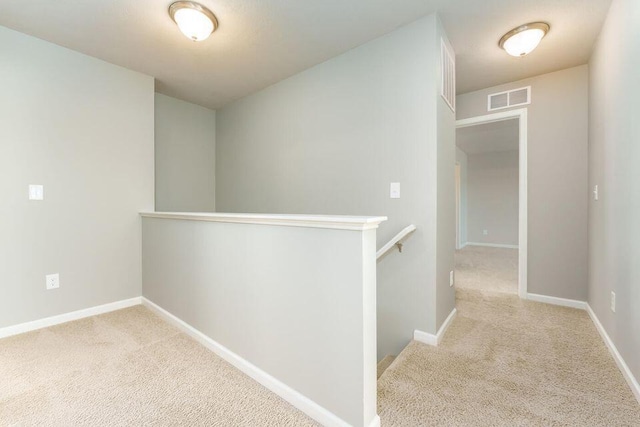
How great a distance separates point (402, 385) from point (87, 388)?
174 centimetres

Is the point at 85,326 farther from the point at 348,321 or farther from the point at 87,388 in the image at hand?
the point at 348,321

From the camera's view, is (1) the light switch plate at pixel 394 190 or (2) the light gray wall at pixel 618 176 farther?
(1) the light switch plate at pixel 394 190

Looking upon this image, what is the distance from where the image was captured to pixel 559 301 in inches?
108

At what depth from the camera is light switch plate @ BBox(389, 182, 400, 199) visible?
7.15 ft

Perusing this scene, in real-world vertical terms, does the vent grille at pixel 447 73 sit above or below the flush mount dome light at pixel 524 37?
below

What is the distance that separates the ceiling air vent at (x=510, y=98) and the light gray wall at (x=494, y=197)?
426cm

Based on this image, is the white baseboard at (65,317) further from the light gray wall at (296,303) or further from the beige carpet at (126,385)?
the light gray wall at (296,303)

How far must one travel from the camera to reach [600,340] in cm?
203

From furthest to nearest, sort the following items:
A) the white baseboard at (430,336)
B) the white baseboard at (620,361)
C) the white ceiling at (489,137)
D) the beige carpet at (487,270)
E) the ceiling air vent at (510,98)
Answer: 1. the white ceiling at (489,137)
2. the beige carpet at (487,270)
3. the ceiling air vent at (510,98)
4. the white baseboard at (430,336)
5. the white baseboard at (620,361)

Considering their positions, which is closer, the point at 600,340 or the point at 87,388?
the point at 87,388

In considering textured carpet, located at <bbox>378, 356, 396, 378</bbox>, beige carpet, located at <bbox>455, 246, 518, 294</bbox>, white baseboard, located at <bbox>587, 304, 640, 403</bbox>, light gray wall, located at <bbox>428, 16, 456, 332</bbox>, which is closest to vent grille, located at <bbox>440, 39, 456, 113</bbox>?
light gray wall, located at <bbox>428, 16, 456, 332</bbox>

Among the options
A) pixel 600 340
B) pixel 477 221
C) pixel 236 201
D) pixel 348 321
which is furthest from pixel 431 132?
pixel 477 221

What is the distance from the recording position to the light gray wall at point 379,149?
2.04 meters

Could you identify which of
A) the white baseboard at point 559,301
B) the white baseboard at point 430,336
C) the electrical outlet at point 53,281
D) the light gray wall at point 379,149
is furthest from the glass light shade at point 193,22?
the white baseboard at point 559,301
